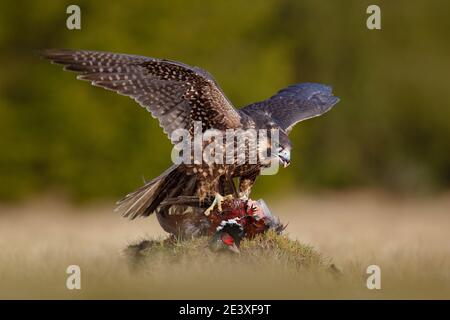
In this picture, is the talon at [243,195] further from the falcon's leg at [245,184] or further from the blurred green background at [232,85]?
the blurred green background at [232,85]

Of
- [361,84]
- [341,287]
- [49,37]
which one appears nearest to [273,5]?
[361,84]

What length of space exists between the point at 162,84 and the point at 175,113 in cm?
31

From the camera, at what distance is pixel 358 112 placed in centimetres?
1866

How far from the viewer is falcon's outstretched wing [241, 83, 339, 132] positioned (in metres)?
8.22

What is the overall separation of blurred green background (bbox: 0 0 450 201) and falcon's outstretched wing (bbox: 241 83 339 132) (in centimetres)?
653

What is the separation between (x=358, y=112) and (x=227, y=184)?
11389mm

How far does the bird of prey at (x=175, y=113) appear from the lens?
7.00 metres

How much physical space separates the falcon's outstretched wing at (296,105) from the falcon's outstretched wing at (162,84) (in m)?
0.65

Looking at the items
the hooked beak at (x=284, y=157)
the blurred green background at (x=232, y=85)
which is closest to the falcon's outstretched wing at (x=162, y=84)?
the hooked beak at (x=284, y=157)

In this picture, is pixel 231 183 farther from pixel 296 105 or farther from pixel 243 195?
pixel 296 105

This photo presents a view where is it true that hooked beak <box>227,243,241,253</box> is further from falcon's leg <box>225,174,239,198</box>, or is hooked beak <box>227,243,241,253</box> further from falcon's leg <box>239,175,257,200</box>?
falcon's leg <box>239,175,257,200</box>

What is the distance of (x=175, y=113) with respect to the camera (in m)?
7.48

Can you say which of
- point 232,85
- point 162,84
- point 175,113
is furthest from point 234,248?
point 232,85

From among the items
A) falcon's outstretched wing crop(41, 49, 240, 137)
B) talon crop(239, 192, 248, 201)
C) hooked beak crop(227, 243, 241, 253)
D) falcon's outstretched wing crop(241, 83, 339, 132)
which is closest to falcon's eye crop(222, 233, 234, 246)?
hooked beak crop(227, 243, 241, 253)
